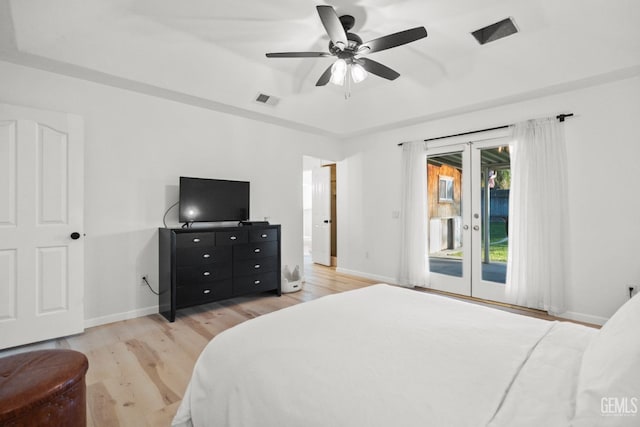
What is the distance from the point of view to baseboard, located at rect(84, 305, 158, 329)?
3.19 meters

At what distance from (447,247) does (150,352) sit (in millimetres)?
3864

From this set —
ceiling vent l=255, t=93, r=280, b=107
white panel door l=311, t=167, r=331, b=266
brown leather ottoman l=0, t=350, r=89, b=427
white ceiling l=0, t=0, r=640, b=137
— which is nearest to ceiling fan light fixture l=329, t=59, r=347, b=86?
white ceiling l=0, t=0, r=640, b=137

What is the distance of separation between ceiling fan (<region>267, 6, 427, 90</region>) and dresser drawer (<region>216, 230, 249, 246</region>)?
199cm

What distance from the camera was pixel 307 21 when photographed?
285 cm

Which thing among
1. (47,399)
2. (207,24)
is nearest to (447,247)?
(207,24)

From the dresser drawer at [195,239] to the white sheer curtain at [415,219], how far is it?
9.14 ft

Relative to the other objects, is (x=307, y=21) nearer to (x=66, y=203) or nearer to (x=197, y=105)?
(x=197, y=105)

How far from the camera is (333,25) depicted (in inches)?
88.8

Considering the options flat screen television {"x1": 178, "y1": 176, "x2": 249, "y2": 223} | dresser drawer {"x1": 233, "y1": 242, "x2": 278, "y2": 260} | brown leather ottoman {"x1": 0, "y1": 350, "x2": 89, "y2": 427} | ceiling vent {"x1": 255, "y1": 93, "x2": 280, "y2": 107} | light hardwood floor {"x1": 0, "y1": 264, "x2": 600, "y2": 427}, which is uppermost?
ceiling vent {"x1": 255, "y1": 93, "x2": 280, "y2": 107}

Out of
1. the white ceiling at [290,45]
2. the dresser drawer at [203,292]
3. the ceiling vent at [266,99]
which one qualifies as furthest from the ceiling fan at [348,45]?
the dresser drawer at [203,292]

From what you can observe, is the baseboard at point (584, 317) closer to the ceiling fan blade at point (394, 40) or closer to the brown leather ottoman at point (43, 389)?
the ceiling fan blade at point (394, 40)

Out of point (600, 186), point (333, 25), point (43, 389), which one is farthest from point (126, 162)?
point (600, 186)

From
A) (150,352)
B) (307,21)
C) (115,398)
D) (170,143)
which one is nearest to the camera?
(115,398)

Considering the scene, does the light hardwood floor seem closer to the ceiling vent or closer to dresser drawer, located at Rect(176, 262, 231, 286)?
dresser drawer, located at Rect(176, 262, 231, 286)
